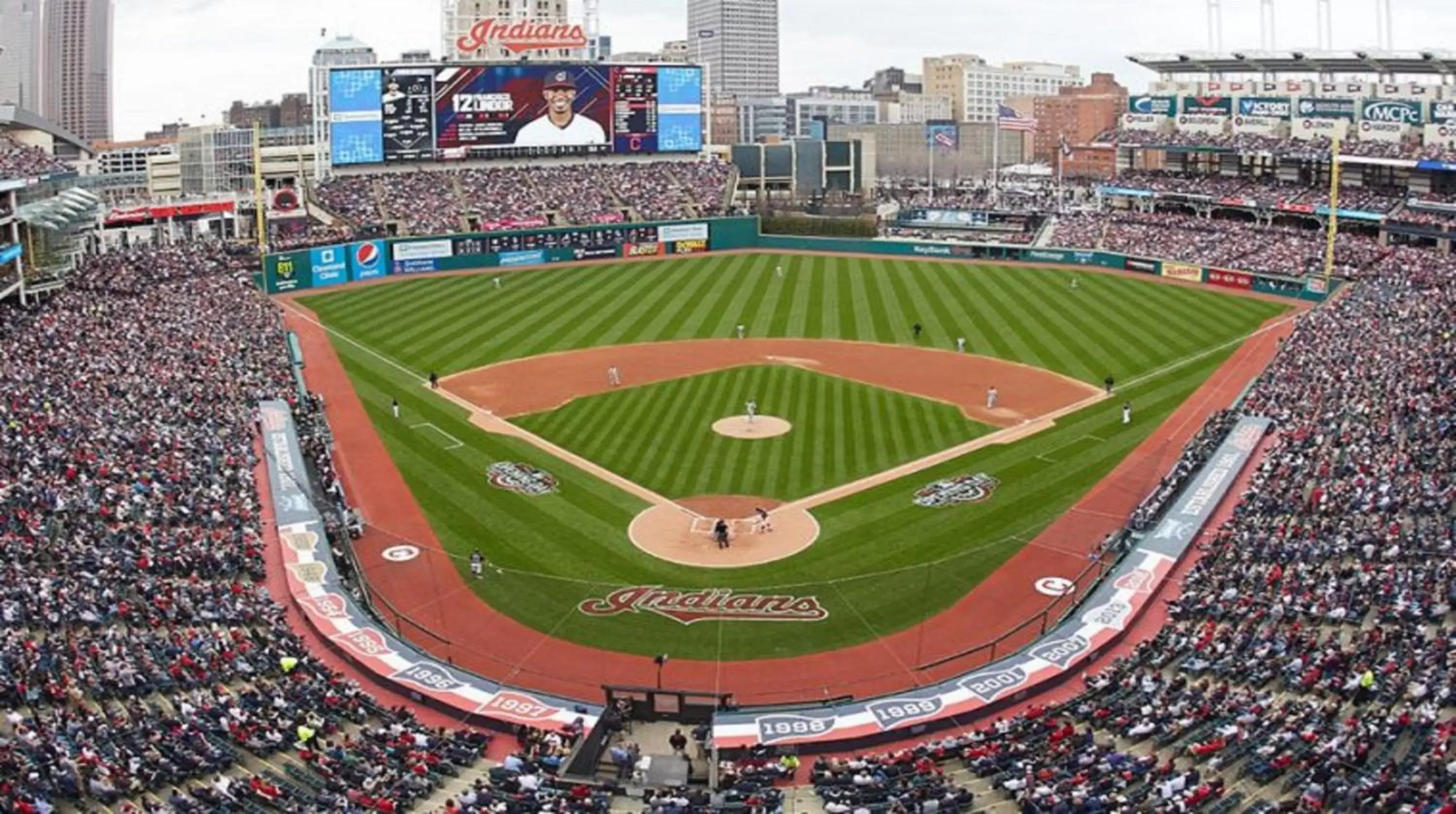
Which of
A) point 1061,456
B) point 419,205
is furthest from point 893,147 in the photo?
point 1061,456

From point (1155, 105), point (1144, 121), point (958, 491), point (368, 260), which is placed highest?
point (1155, 105)

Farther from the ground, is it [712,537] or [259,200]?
[259,200]

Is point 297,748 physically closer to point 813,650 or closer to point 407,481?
point 813,650

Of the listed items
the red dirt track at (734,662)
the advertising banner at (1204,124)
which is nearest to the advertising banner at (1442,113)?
the advertising banner at (1204,124)

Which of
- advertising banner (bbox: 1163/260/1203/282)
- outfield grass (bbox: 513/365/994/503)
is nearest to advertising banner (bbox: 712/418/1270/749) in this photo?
outfield grass (bbox: 513/365/994/503)

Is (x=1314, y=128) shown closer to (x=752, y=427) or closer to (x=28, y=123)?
(x=752, y=427)

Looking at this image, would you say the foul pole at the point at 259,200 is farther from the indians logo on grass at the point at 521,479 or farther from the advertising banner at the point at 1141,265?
the advertising banner at the point at 1141,265

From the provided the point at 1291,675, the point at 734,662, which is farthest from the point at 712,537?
the point at 1291,675
